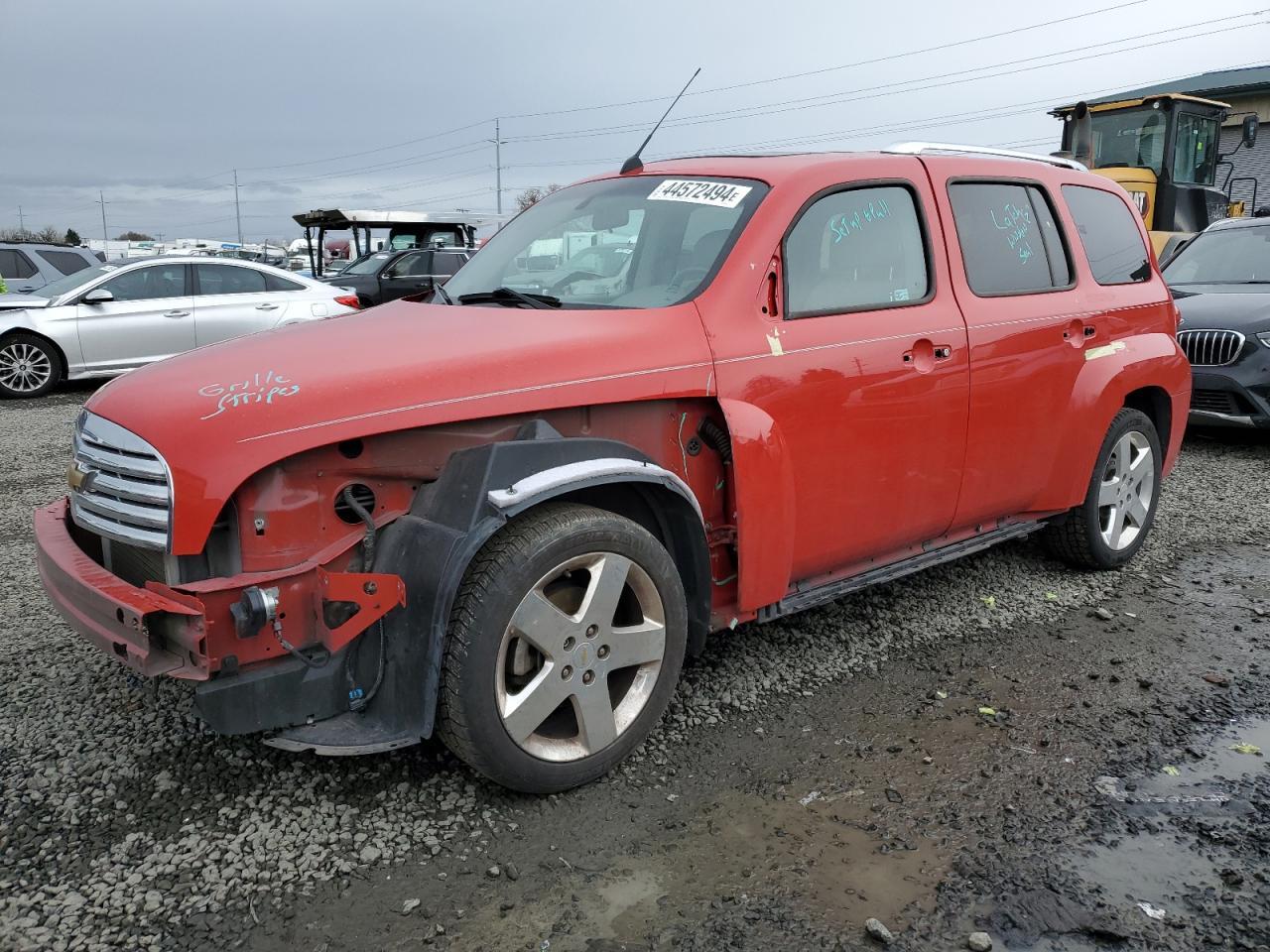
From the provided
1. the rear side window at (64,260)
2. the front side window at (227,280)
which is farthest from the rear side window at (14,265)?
the front side window at (227,280)

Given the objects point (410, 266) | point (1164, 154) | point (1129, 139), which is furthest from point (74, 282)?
point (1164, 154)

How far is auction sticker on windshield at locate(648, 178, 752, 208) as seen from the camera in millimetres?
3520

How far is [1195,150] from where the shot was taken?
13391 millimetres

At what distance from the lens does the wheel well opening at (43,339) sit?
10969 millimetres

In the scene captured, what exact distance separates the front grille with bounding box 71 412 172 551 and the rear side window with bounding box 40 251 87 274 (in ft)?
48.0

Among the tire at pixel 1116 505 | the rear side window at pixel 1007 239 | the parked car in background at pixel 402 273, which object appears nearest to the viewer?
the rear side window at pixel 1007 239

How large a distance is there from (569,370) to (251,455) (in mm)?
931

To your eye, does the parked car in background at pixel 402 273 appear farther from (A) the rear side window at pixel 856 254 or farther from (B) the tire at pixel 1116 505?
(A) the rear side window at pixel 856 254

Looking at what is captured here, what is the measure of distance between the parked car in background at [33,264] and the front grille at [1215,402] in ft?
47.6

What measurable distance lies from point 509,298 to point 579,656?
1398 mm

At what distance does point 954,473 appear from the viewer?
3906 mm

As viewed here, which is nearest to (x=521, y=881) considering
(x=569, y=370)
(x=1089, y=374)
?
(x=569, y=370)

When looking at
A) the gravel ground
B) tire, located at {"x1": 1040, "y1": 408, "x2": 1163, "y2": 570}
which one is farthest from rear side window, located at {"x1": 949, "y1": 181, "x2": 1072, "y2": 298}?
the gravel ground

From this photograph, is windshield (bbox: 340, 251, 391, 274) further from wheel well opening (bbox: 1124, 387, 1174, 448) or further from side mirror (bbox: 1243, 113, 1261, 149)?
wheel well opening (bbox: 1124, 387, 1174, 448)
